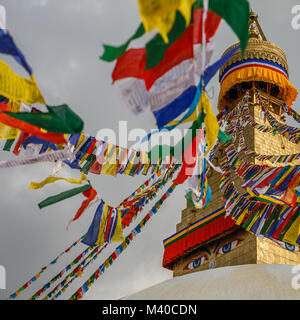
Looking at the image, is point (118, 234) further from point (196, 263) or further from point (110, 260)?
point (196, 263)

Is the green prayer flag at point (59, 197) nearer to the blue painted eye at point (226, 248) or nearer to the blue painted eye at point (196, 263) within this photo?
the blue painted eye at point (226, 248)

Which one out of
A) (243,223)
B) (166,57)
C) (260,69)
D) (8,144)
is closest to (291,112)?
(260,69)

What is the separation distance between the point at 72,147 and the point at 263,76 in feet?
27.0

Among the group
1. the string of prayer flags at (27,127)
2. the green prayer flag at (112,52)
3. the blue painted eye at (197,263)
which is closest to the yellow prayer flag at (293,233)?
the string of prayer flags at (27,127)

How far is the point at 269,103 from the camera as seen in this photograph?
12.8 metres

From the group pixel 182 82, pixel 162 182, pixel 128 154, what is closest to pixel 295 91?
pixel 162 182

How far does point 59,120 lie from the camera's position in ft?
11.8

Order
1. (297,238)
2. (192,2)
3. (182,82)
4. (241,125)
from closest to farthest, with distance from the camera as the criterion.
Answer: (192,2), (182,82), (297,238), (241,125)

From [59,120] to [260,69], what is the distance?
10023 millimetres

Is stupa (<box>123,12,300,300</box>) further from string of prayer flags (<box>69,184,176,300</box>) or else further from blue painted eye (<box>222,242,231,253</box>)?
string of prayer flags (<box>69,184,176,300</box>)

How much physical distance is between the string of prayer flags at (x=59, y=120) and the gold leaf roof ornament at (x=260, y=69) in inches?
380

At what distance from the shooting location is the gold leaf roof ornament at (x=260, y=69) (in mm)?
12438
